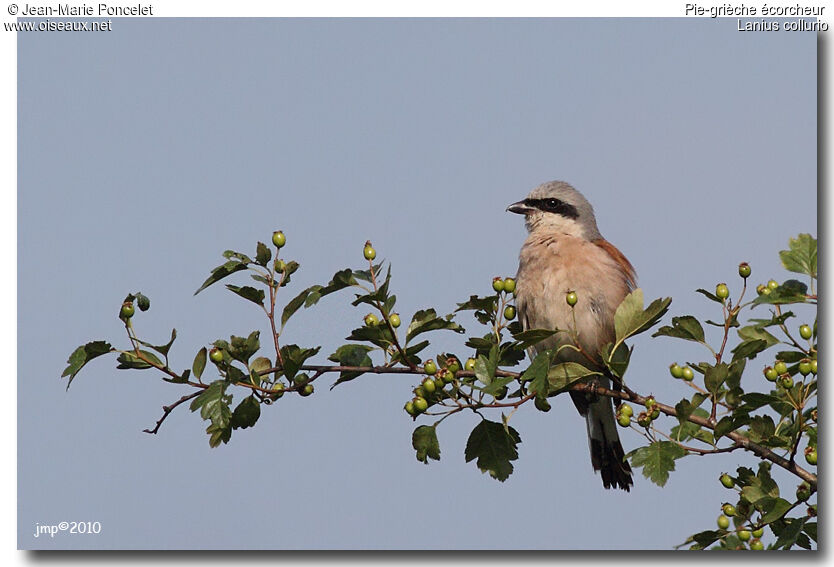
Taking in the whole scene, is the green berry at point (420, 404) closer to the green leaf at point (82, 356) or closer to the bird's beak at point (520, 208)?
the green leaf at point (82, 356)

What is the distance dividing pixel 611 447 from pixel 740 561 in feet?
4.40

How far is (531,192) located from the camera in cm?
516

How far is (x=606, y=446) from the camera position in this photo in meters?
4.98

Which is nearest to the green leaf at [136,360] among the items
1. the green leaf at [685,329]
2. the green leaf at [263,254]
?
the green leaf at [263,254]

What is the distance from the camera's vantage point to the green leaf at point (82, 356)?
3143mm

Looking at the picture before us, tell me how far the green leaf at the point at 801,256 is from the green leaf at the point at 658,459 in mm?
855

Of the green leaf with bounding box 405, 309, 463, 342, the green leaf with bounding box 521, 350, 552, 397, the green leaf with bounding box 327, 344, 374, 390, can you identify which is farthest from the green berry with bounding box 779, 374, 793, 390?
the green leaf with bounding box 327, 344, 374, 390

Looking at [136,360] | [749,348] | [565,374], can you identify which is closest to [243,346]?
[136,360]

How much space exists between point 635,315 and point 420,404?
866mm

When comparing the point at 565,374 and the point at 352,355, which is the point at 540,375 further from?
the point at 352,355

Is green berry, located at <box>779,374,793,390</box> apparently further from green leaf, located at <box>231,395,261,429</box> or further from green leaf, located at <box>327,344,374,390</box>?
green leaf, located at <box>231,395,261,429</box>

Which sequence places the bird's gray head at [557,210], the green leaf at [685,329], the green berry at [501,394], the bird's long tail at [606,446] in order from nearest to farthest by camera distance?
1. the green berry at [501,394]
2. the green leaf at [685,329]
3. the bird's long tail at [606,446]
4. the bird's gray head at [557,210]
